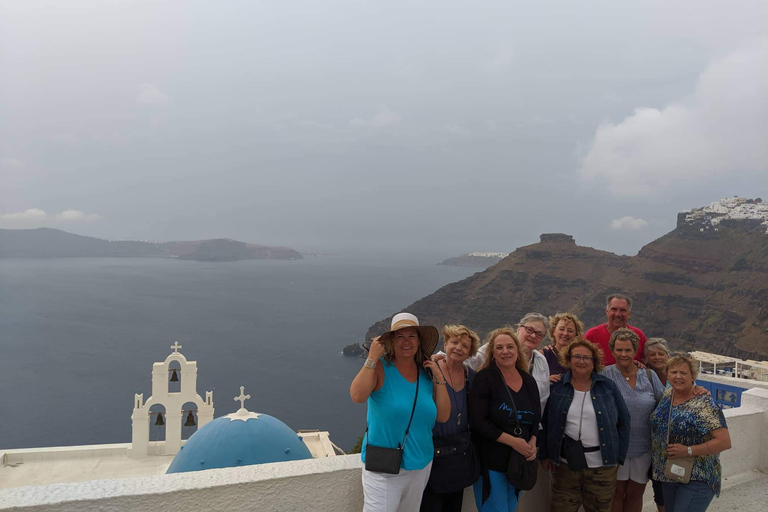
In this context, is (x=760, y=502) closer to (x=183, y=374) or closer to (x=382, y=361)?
(x=382, y=361)

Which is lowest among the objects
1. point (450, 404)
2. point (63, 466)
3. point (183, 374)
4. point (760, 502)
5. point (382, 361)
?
point (63, 466)

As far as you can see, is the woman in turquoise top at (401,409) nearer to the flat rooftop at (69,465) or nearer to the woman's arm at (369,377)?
the woman's arm at (369,377)

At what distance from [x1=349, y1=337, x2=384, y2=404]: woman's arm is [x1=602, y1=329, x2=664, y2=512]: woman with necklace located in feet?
6.03

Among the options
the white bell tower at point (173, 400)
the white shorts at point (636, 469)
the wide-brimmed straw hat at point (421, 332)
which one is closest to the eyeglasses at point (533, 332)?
the wide-brimmed straw hat at point (421, 332)

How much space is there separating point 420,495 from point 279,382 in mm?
67690

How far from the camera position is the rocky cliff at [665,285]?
79.9 meters

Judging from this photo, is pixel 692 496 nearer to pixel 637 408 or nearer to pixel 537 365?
pixel 637 408

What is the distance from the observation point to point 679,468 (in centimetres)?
333

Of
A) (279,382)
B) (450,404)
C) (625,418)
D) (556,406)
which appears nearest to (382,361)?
(450,404)

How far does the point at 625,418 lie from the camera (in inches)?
131

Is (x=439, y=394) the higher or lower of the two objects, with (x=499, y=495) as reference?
higher

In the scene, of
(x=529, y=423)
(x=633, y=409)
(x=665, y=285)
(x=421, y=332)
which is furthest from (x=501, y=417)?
(x=665, y=285)

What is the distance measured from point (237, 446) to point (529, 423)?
276 inches

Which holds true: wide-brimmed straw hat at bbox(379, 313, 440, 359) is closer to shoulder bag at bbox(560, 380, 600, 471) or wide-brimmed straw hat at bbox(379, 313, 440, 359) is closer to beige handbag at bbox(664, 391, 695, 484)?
shoulder bag at bbox(560, 380, 600, 471)
